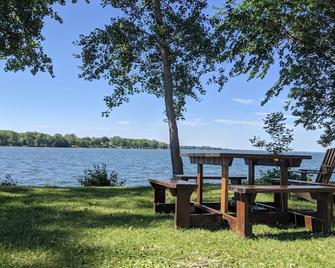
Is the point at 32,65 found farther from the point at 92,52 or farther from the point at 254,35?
the point at 254,35

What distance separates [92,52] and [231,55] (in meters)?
4.65

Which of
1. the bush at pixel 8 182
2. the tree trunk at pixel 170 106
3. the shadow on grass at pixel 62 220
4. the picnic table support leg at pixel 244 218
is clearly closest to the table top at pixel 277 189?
the picnic table support leg at pixel 244 218

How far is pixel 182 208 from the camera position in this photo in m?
6.23

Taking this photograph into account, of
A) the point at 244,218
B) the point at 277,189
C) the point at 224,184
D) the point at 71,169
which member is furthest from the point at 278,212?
the point at 71,169

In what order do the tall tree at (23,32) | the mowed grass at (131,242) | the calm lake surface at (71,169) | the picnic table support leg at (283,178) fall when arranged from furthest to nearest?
1. the calm lake surface at (71,169)
2. the tall tree at (23,32)
3. the picnic table support leg at (283,178)
4. the mowed grass at (131,242)

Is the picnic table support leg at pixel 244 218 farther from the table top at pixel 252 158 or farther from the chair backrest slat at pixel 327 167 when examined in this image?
the chair backrest slat at pixel 327 167

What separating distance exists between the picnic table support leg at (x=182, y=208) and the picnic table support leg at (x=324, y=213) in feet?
6.01

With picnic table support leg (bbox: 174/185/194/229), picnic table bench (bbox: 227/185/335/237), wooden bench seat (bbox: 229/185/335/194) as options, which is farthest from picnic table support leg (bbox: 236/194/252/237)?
picnic table support leg (bbox: 174/185/194/229)

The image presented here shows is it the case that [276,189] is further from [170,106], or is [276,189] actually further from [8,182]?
[8,182]

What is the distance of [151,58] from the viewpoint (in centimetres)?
1429

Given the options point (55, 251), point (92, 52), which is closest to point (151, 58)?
point (92, 52)

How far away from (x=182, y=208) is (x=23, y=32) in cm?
925

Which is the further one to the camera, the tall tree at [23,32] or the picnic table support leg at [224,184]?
the tall tree at [23,32]

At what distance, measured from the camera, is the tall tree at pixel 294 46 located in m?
13.4
